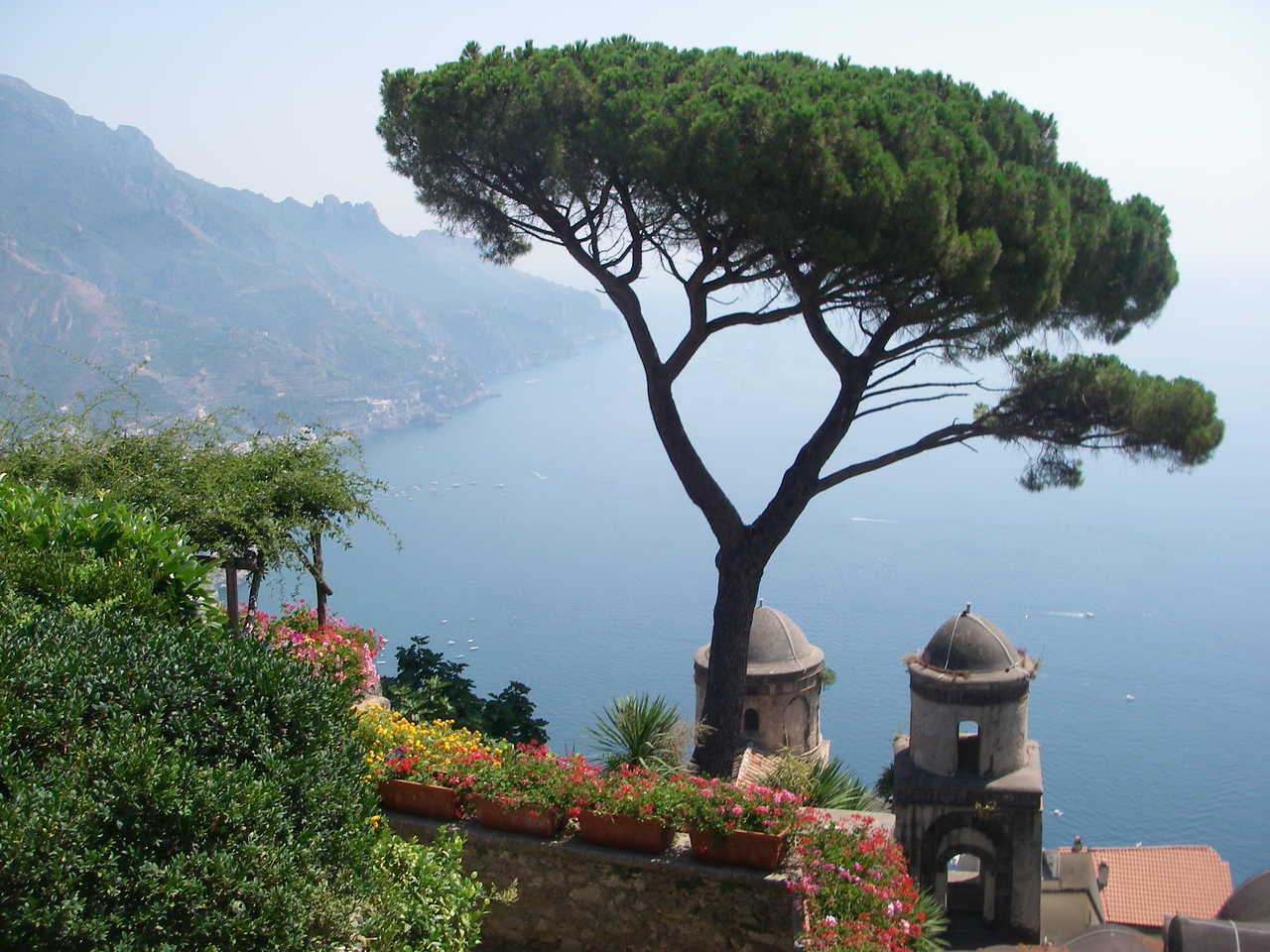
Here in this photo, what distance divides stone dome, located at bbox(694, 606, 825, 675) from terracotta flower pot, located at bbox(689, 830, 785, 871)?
6004mm

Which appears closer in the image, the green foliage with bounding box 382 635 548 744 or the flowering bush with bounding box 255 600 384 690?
the flowering bush with bounding box 255 600 384 690

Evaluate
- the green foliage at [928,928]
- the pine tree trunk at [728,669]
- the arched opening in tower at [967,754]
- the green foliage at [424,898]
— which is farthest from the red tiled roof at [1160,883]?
the green foliage at [424,898]

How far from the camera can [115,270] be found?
140m

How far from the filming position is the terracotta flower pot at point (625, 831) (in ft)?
15.5

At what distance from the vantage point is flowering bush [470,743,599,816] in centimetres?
484

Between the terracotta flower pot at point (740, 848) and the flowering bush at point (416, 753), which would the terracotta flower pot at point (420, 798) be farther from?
the terracotta flower pot at point (740, 848)

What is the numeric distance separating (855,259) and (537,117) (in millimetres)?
2704

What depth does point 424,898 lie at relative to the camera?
3.97 m

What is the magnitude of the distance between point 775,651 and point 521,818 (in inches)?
250

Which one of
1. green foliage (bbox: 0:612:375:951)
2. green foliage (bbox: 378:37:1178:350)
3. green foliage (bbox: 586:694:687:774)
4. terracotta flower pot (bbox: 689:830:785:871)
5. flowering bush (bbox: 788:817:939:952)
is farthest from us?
green foliage (bbox: 378:37:1178:350)

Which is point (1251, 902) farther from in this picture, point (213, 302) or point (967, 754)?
point (213, 302)

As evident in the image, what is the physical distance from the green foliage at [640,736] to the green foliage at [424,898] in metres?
2.15

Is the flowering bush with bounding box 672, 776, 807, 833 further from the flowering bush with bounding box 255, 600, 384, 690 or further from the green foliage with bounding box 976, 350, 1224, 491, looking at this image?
the green foliage with bounding box 976, 350, 1224, 491

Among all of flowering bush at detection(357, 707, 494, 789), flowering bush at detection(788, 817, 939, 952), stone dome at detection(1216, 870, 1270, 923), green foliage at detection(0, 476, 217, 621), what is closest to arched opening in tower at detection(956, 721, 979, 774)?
stone dome at detection(1216, 870, 1270, 923)
